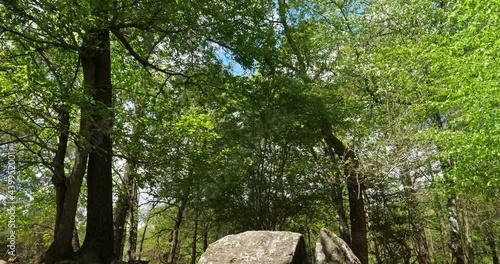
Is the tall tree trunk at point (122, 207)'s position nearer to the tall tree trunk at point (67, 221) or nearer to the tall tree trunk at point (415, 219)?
the tall tree trunk at point (67, 221)

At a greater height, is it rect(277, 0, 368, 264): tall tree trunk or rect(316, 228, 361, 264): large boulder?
rect(277, 0, 368, 264): tall tree trunk

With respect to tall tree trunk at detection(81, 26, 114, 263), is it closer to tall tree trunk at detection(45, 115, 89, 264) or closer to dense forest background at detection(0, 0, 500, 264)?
dense forest background at detection(0, 0, 500, 264)

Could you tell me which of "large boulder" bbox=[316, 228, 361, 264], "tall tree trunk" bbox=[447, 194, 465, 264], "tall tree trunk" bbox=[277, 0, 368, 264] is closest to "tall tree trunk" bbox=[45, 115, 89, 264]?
"large boulder" bbox=[316, 228, 361, 264]

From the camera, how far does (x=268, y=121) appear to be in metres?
12.7

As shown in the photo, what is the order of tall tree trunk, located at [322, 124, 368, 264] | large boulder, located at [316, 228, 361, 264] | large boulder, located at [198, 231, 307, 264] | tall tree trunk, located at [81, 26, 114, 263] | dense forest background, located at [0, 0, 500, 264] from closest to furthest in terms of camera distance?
large boulder, located at [198, 231, 307, 264]
large boulder, located at [316, 228, 361, 264]
tall tree trunk, located at [81, 26, 114, 263]
dense forest background, located at [0, 0, 500, 264]
tall tree trunk, located at [322, 124, 368, 264]

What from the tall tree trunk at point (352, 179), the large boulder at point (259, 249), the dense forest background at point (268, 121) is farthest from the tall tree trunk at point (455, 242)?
the large boulder at point (259, 249)

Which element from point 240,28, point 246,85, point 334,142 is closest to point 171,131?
point 246,85

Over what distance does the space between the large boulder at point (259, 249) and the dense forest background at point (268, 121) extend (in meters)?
3.09

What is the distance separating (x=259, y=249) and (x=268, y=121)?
229 inches

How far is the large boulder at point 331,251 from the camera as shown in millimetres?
7565

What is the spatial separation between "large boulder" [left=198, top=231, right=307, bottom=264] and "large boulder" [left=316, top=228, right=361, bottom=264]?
0.37m

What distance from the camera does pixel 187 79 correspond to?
1170 centimetres

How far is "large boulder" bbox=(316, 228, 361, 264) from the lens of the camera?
24.8 ft

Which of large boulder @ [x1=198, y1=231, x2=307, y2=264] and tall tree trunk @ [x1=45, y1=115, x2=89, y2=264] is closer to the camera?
large boulder @ [x1=198, y1=231, x2=307, y2=264]
